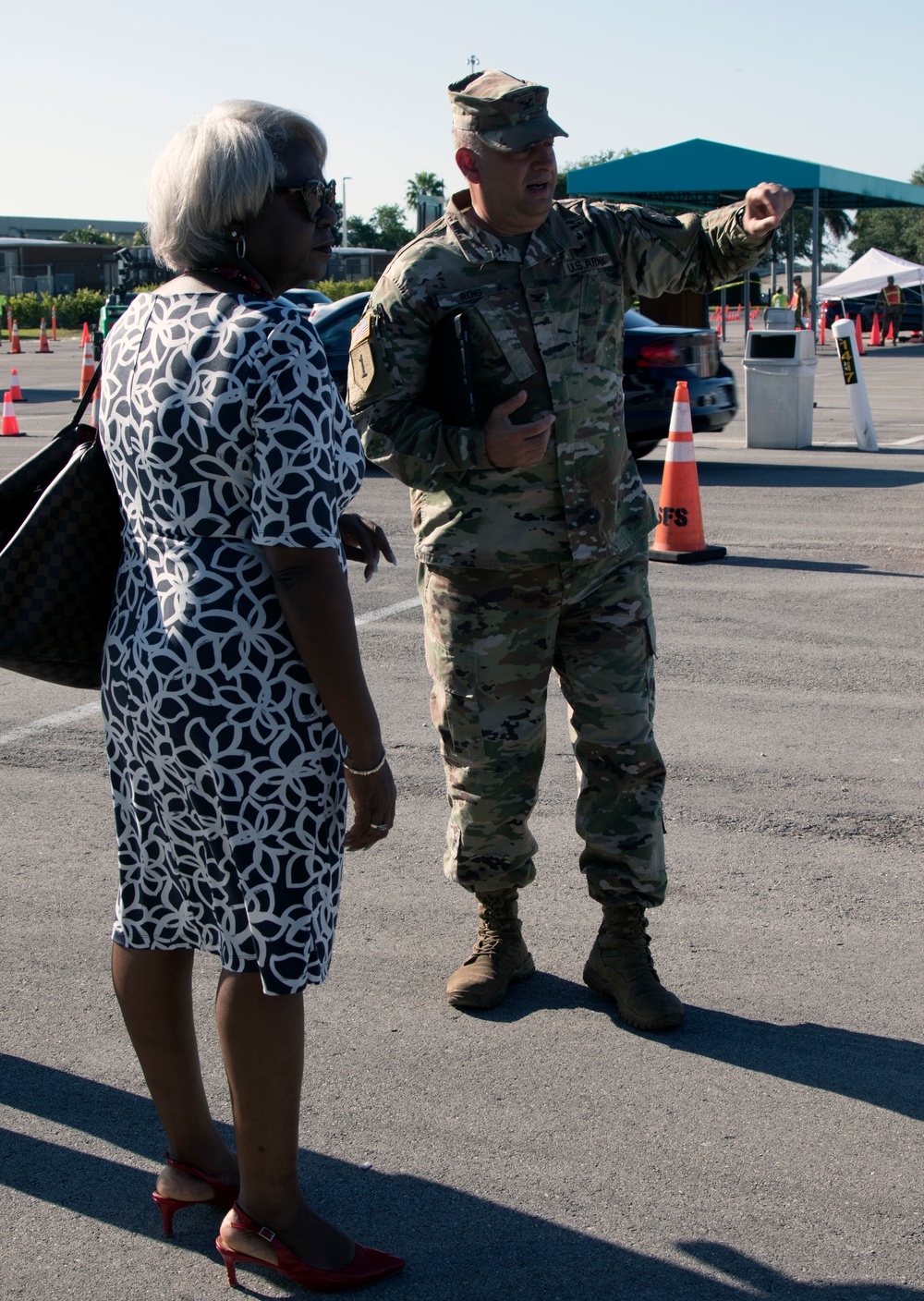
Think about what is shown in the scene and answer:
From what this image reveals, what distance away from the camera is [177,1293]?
98.0 inches

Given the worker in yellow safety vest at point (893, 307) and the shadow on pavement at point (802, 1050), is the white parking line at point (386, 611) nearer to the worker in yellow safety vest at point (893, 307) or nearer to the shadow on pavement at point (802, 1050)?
the shadow on pavement at point (802, 1050)

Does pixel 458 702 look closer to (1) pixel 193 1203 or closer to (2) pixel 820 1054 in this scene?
(2) pixel 820 1054

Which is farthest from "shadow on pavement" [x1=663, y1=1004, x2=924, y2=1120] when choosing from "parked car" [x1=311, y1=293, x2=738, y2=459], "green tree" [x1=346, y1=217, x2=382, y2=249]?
"green tree" [x1=346, y1=217, x2=382, y2=249]

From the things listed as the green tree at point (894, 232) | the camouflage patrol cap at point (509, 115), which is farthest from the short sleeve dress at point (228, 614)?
the green tree at point (894, 232)

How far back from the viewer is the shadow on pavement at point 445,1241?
247cm

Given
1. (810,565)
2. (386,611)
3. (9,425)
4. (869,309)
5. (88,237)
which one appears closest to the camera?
(386,611)

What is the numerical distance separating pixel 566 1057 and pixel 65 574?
164cm

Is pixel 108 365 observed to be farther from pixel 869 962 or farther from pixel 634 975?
pixel 869 962

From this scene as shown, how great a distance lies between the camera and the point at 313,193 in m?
2.31

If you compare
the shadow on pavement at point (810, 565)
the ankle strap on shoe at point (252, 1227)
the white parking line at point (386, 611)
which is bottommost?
the ankle strap on shoe at point (252, 1227)

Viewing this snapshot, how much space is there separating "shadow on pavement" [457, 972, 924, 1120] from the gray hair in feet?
6.68

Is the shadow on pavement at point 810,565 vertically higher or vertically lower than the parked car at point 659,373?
lower

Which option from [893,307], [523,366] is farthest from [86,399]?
[893,307]

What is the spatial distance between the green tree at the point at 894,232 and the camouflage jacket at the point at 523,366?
84539mm
